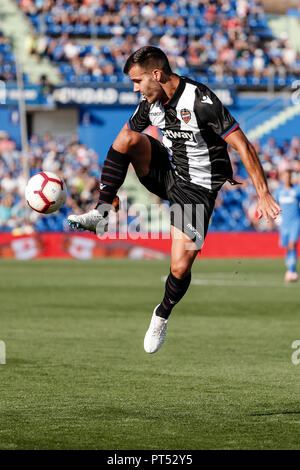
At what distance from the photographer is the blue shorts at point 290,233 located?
18266 mm

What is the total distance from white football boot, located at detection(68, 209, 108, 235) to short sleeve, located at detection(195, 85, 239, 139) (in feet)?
3.50

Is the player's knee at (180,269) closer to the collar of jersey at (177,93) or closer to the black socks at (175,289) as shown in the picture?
the black socks at (175,289)

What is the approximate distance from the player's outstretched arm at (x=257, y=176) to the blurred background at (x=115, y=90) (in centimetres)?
1889

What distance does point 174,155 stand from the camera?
274 inches

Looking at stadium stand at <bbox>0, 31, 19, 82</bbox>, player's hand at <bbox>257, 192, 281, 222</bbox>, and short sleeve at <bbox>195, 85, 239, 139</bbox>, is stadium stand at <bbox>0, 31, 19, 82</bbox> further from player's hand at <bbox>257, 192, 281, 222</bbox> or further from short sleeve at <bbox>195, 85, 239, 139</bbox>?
player's hand at <bbox>257, 192, 281, 222</bbox>

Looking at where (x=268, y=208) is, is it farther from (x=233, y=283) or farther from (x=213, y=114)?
(x=233, y=283)

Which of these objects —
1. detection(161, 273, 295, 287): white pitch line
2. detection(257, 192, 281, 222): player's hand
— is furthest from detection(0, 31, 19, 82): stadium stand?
detection(257, 192, 281, 222): player's hand

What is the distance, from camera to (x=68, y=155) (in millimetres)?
27406

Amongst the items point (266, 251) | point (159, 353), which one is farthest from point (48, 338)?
point (266, 251)

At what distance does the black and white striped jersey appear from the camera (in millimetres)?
6344

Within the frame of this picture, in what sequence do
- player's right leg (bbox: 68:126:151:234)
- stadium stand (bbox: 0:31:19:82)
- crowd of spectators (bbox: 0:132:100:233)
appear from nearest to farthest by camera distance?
player's right leg (bbox: 68:126:151:234)
crowd of spectators (bbox: 0:132:100:233)
stadium stand (bbox: 0:31:19:82)

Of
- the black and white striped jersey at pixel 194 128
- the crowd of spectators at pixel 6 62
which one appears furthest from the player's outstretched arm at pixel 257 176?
the crowd of spectators at pixel 6 62

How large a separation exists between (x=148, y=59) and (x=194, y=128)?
63cm

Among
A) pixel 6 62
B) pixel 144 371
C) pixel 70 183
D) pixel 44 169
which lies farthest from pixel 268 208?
pixel 6 62
